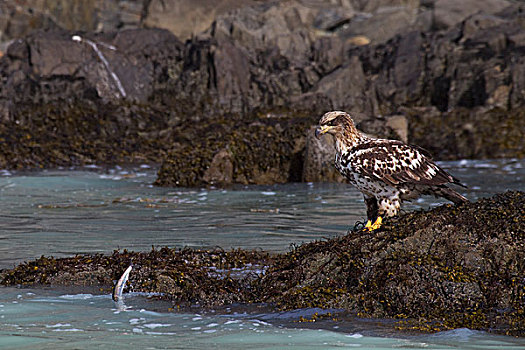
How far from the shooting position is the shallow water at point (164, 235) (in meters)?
5.82

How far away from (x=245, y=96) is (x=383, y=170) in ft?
74.8

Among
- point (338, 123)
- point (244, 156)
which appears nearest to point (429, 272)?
point (338, 123)

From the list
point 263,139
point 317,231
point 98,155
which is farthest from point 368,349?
point 98,155

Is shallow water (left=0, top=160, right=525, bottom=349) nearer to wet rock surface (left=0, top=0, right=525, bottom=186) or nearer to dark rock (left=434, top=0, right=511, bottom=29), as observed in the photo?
wet rock surface (left=0, top=0, right=525, bottom=186)

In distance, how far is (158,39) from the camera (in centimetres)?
3300

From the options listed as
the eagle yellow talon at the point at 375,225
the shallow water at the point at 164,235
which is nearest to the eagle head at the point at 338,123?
the eagle yellow talon at the point at 375,225

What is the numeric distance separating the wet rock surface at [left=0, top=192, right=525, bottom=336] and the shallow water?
10.2 inches

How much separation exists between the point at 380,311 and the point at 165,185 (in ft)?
37.4

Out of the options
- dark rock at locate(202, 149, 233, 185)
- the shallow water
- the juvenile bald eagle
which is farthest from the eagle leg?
dark rock at locate(202, 149, 233, 185)

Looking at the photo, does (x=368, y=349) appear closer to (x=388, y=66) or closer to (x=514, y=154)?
(x=514, y=154)

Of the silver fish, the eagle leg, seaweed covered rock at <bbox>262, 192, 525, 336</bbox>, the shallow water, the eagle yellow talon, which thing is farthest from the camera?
the eagle leg

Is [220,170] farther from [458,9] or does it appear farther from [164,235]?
[458,9]

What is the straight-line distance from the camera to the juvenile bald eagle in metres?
7.58

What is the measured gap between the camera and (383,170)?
24.7ft
